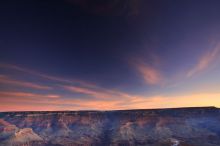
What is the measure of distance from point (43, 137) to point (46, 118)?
54.8 feet

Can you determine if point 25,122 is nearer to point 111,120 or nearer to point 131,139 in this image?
point 111,120

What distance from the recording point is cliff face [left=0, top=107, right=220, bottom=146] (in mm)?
95812

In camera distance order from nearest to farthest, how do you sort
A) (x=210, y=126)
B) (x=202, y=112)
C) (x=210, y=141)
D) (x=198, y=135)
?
(x=210, y=141) → (x=198, y=135) → (x=210, y=126) → (x=202, y=112)

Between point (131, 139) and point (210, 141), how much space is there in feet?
89.2

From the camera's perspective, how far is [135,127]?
109 meters

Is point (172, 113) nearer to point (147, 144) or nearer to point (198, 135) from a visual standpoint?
point (198, 135)

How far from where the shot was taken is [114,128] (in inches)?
4333

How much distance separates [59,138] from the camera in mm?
103375

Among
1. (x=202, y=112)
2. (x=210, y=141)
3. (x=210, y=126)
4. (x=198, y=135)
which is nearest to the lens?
(x=210, y=141)

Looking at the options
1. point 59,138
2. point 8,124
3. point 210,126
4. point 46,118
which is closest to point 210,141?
point 210,126

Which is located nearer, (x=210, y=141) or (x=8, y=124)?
(x=210, y=141)

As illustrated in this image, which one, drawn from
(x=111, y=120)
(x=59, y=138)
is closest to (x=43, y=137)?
(x=59, y=138)

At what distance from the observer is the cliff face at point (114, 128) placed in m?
95.8

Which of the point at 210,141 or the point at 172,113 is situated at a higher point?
the point at 172,113
